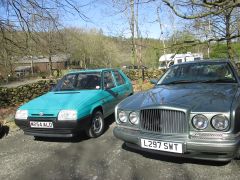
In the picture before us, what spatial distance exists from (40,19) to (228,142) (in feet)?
21.9

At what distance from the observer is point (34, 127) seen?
16.7 ft

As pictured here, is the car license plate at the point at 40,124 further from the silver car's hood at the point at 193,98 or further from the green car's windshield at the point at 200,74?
the green car's windshield at the point at 200,74

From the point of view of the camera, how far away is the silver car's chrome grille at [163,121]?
3.40 m

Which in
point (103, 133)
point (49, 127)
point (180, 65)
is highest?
point (180, 65)

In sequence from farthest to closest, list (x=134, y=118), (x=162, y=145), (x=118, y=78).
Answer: (x=118, y=78)
(x=134, y=118)
(x=162, y=145)

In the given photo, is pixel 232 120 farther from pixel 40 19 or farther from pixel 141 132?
pixel 40 19

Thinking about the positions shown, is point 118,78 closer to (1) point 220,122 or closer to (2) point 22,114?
(2) point 22,114

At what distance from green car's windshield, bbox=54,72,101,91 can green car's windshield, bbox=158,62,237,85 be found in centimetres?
170

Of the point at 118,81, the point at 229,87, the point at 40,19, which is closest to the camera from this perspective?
the point at 229,87

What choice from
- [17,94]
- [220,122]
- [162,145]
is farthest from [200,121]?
[17,94]

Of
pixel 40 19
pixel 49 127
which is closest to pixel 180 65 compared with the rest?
pixel 49 127

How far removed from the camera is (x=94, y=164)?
4.12 metres

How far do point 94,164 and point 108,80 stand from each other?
2.84 metres

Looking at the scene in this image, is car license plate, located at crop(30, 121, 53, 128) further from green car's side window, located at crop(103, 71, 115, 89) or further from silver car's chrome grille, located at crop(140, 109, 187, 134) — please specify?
silver car's chrome grille, located at crop(140, 109, 187, 134)
